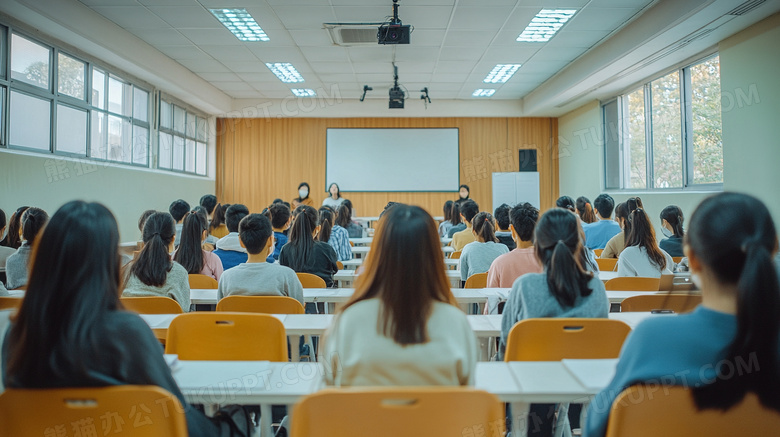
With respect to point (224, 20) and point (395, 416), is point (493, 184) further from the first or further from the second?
point (395, 416)

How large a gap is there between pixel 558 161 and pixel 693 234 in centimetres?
1042

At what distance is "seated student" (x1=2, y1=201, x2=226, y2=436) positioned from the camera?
1.11m

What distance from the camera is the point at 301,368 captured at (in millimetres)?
1529

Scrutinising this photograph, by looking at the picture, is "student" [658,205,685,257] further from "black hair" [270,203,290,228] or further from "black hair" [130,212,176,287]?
"black hair" [130,212,176,287]

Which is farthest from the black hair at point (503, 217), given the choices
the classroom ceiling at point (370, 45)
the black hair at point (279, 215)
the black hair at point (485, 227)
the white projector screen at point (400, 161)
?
the white projector screen at point (400, 161)

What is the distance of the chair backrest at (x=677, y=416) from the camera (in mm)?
1030

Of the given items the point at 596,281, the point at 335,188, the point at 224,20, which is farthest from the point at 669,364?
the point at 335,188

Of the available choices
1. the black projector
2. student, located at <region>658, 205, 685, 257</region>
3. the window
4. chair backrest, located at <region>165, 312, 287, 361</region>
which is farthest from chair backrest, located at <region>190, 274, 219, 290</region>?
the window

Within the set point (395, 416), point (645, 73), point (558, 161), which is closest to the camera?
point (395, 416)

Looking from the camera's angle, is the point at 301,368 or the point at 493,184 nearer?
the point at 301,368

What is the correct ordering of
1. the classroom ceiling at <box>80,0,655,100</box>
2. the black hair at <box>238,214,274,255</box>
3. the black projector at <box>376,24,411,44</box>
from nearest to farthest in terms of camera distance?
1. the black hair at <box>238,214,274,255</box>
2. the black projector at <box>376,24,411,44</box>
3. the classroom ceiling at <box>80,0,655,100</box>

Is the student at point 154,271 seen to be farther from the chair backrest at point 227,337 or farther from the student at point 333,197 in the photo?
the student at point 333,197

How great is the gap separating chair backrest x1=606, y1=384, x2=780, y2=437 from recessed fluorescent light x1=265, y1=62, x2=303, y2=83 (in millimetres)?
7438

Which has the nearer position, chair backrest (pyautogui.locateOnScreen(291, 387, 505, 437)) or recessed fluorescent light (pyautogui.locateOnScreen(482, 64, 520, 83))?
chair backrest (pyautogui.locateOnScreen(291, 387, 505, 437))
